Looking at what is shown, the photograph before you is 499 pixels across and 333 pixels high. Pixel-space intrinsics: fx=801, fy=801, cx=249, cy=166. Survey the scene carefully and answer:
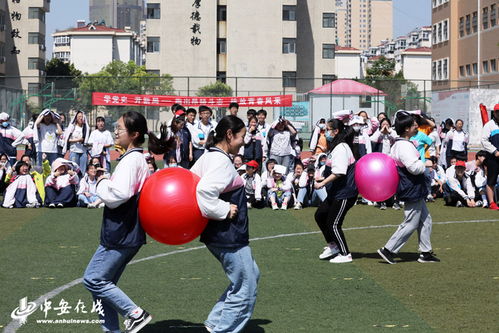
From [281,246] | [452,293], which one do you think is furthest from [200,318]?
[281,246]

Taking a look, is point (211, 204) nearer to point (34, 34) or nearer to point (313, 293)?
point (313, 293)

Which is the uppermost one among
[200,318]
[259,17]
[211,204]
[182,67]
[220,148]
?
[259,17]

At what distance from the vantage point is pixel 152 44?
220ft

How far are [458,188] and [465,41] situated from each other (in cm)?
5170

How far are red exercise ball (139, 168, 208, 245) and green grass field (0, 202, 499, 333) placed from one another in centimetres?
107

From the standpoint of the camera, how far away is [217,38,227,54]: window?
6800 centimetres

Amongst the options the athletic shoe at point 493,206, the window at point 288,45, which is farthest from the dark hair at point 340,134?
the window at point 288,45

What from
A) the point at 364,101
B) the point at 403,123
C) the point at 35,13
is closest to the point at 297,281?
the point at 403,123

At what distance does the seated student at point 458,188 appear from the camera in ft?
53.3

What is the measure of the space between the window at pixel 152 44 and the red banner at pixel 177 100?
27.7 meters

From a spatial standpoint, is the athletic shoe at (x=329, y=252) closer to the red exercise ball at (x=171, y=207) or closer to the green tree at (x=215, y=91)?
the red exercise ball at (x=171, y=207)

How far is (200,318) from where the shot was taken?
672 cm

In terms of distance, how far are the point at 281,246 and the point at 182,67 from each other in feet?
188

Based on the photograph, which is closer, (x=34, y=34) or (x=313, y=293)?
(x=313, y=293)
